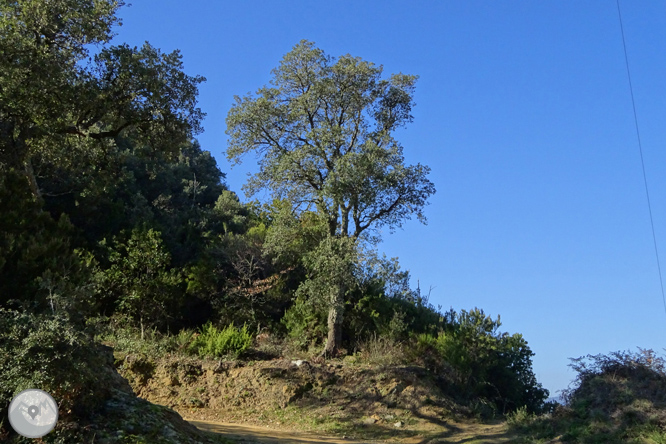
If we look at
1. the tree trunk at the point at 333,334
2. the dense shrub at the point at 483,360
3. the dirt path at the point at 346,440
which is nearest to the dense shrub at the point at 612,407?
the dirt path at the point at 346,440

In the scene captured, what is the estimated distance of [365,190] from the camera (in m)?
19.3

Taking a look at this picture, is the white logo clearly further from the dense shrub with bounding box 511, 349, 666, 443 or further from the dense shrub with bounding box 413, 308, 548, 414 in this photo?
the dense shrub with bounding box 413, 308, 548, 414

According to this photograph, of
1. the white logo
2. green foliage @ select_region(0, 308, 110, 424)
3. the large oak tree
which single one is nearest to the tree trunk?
the large oak tree

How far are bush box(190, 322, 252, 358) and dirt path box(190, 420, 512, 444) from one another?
158 inches

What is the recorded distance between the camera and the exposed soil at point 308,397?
15.2m

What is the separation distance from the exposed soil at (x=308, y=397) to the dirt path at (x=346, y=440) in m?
0.07

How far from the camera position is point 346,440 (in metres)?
13.7

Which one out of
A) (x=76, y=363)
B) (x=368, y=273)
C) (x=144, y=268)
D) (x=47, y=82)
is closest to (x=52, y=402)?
(x=76, y=363)

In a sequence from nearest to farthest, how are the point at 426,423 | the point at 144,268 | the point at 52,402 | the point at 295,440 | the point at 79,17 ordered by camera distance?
the point at 52,402
the point at 295,440
the point at 79,17
the point at 426,423
the point at 144,268

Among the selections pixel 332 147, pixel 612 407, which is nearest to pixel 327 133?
pixel 332 147

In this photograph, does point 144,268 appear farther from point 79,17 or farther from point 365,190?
point 79,17

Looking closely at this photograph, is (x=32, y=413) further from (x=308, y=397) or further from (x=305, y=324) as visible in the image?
(x=305, y=324)

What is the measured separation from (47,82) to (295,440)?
983 cm

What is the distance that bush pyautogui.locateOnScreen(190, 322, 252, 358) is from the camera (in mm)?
18547
